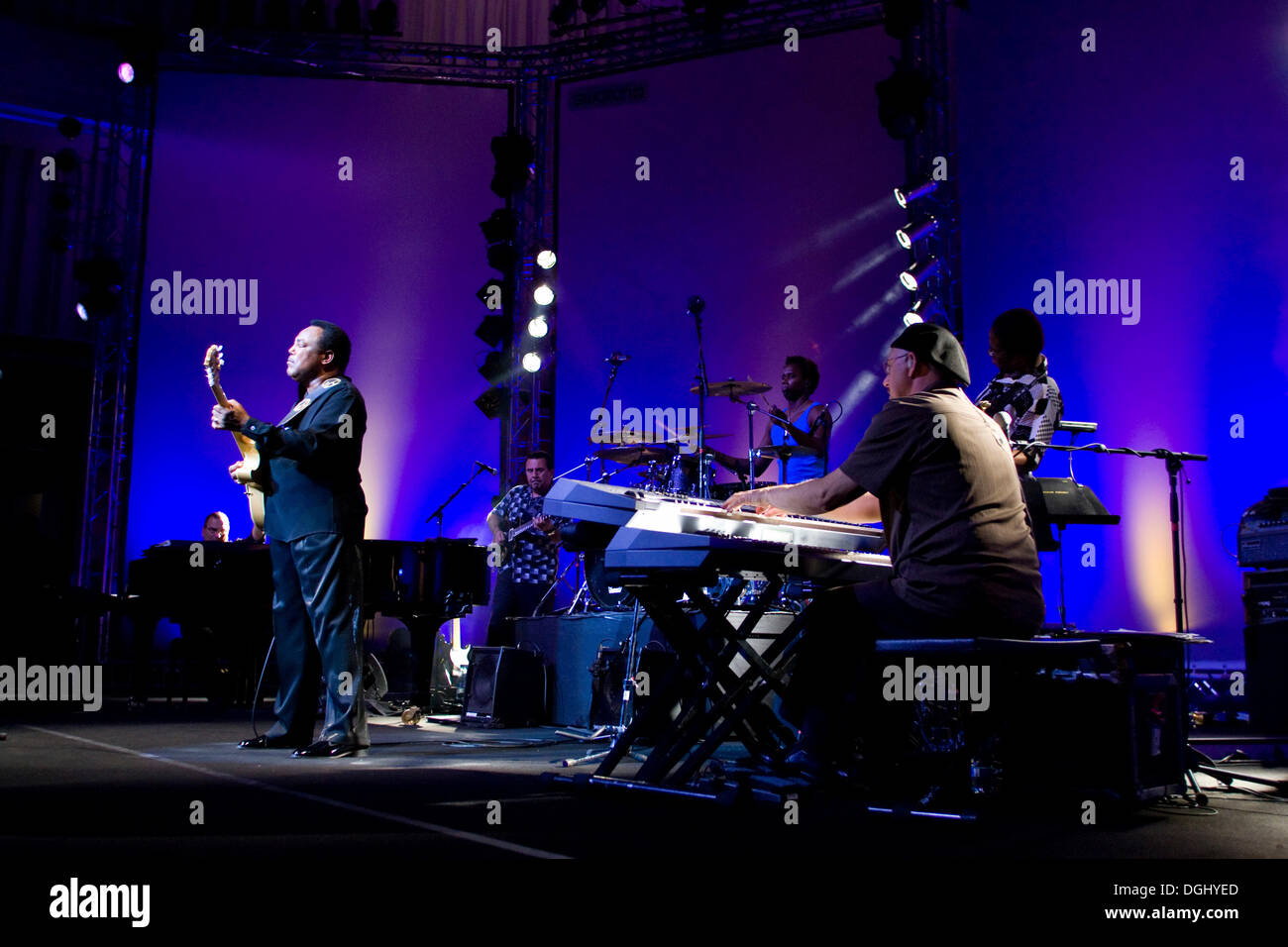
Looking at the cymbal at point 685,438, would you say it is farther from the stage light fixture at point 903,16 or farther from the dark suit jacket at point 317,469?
the stage light fixture at point 903,16

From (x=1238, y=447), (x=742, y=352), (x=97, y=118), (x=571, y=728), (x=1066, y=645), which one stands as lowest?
(x=571, y=728)

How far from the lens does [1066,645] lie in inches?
127

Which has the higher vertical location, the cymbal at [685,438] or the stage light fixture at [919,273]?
the stage light fixture at [919,273]

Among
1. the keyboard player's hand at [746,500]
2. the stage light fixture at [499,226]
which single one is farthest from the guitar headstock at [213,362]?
Answer: the stage light fixture at [499,226]

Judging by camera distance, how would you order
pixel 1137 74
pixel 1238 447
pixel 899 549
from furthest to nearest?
1. pixel 1137 74
2. pixel 1238 447
3. pixel 899 549

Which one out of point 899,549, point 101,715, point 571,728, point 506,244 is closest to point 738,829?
point 899,549

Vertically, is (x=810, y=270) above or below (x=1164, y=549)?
above

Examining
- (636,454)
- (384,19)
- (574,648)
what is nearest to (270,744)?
(574,648)

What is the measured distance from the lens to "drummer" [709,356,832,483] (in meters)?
7.25

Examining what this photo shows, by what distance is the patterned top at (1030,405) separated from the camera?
5.22 meters

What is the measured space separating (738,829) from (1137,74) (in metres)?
8.12

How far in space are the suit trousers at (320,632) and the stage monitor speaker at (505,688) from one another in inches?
→ 84.2

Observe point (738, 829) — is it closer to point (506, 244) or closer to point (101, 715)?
point (101, 715)

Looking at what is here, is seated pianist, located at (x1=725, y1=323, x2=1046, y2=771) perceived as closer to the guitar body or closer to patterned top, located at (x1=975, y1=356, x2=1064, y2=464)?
patterned top, located at (x1=975, y1=356, x2=1064, y2=464)
